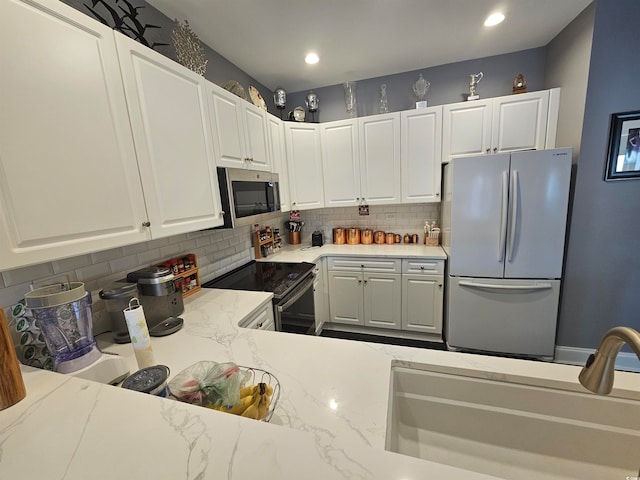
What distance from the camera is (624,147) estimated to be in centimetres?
188

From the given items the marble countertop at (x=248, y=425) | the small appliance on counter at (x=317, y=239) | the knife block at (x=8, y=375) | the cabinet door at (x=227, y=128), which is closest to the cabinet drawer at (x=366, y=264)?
the small appliance on counter at (x=317, y=239)

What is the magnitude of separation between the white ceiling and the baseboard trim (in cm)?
271

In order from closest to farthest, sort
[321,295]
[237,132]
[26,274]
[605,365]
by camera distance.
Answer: [605,365] → [26,274] → [237,132] → [321,295]

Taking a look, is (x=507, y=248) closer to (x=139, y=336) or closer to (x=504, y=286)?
(x=504, y=286)

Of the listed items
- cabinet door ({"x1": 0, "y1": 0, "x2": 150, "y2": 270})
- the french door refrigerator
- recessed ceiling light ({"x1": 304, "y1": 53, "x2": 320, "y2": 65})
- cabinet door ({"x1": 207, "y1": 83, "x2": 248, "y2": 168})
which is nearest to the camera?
cabinet door ({"x1": 0, "y1": 0, "x2": 150, "y2": 270})

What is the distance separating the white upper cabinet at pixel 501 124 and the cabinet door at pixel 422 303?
1.23 meters

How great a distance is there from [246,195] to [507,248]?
214 centimetres

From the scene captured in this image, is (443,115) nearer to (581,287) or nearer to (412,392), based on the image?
(581,287)

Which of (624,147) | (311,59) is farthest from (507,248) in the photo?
(311,59)

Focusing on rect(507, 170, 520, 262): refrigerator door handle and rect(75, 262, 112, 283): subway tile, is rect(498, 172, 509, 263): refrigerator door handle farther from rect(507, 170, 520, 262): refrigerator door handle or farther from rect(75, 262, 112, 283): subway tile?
rect(75, 262, 112, 283): subway tile

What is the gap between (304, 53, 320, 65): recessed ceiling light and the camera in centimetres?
229

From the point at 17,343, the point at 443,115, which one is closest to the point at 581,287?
the point at 443,115

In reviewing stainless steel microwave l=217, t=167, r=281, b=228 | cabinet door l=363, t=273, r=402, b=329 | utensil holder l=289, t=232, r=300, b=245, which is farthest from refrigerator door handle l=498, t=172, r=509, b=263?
utensil holder l=289, t=232, r=300, b=245

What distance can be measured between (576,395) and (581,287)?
2021mm
